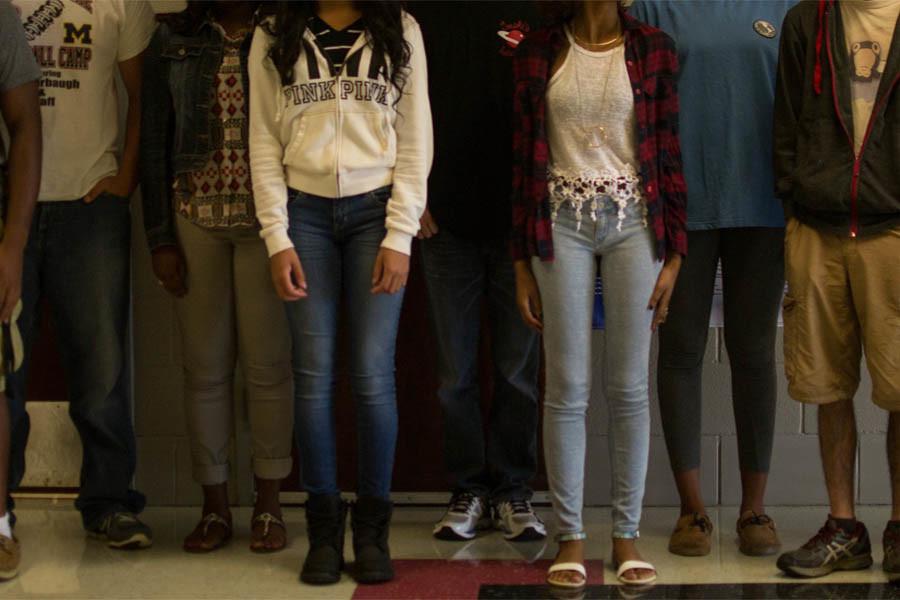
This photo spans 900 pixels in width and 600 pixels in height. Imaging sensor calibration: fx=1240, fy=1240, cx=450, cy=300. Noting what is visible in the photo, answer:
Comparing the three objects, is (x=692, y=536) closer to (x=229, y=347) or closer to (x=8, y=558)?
(x=229, y=347)

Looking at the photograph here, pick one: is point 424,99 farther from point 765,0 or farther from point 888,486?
point 888,486

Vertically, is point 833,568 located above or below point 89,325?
below

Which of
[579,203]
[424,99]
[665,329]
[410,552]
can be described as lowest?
[410,552]

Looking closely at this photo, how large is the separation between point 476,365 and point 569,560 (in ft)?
2.30

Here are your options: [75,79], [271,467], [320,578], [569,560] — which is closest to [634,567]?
[569,560]

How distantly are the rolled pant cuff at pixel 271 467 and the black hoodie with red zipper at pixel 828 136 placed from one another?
150cm

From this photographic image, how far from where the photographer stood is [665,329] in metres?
3.32

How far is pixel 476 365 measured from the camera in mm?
3537

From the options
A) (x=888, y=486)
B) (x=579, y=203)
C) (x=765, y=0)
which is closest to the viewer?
(x=579, y=203)

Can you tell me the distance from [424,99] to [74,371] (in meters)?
1.26

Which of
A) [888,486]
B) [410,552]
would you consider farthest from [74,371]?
[888,486]

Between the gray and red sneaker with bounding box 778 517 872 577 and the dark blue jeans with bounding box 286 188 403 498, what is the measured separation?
1.04 m

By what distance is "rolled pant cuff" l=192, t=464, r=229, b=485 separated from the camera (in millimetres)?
3391

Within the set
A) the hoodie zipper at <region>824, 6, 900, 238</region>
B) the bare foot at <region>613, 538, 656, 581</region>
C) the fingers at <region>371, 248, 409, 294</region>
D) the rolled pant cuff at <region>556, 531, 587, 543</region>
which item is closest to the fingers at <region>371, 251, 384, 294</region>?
the fingers at <region>371, 248, 409, 294</region>
